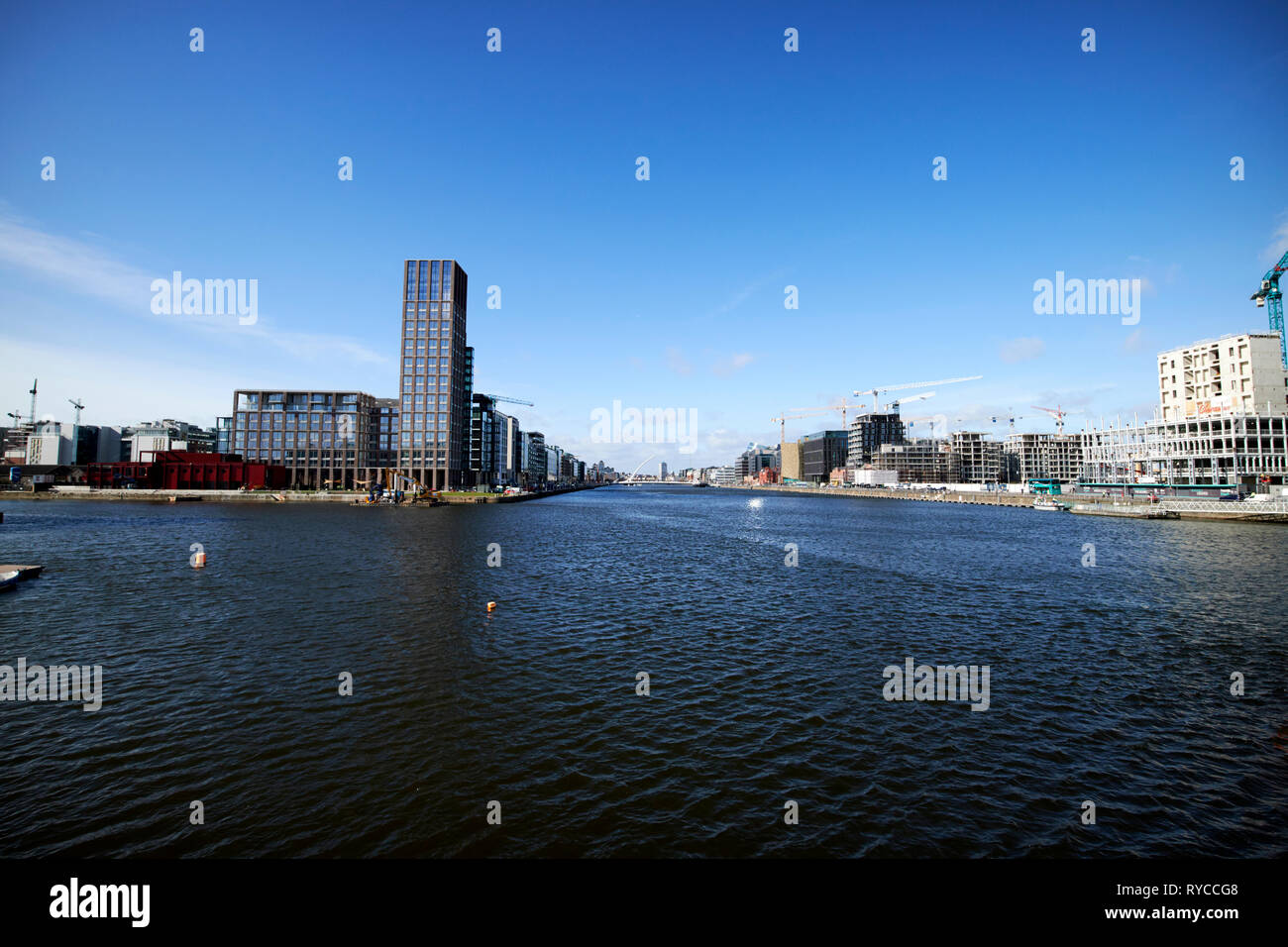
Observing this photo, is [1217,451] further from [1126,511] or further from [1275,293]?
[1275,293]

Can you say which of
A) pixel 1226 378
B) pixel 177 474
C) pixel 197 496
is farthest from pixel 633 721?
pixel 177 474

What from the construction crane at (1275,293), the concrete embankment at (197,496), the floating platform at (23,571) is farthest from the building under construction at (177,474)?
the construction crane at (1275,293)

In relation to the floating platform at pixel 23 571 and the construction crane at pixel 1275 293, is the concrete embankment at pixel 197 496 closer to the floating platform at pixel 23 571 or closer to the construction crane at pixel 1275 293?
the floating platform at pixel 23 571

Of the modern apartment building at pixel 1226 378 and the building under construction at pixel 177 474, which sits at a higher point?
the modern apartment building at pixel 1226 378

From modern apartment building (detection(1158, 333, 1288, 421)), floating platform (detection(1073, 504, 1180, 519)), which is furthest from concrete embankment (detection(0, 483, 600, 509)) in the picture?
modern apartment building (detection(1158, 333, 1288, 421))

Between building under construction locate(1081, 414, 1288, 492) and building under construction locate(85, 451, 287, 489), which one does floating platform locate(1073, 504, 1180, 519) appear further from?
building under construction locate(85, 451, 287, 489)
